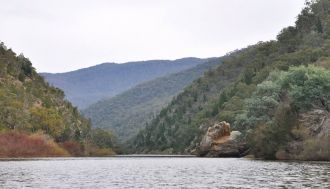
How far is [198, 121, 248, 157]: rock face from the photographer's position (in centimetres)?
14875

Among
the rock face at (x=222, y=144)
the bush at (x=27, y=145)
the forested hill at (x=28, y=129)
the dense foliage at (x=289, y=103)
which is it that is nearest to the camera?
the dense foliage at (x=289, y=103)

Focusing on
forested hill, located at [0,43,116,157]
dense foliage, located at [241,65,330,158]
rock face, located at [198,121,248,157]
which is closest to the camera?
dense foliage, located at [241,65,330,158]

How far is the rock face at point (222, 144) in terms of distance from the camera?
488 ft

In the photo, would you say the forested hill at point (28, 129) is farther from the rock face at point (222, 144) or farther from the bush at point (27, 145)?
the rock face at point (222, 144)

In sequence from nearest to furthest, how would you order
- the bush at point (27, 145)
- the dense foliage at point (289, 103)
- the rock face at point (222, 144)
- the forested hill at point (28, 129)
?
1. the dense foliage at point (289, 103)
2. the rock face at point (222, 144)
3. the bush at point (27, 145)
4. the forested hill at point (28, 129)

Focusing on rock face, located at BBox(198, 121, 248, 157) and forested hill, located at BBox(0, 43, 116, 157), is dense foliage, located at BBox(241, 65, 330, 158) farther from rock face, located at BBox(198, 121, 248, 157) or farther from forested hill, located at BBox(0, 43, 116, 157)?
forested hill, located at BBox(0, 43, 116, 157)

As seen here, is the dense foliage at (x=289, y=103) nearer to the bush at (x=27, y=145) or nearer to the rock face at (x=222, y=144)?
the rock face at (x=222, y=144)

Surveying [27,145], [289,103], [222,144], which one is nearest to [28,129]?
[27,145]

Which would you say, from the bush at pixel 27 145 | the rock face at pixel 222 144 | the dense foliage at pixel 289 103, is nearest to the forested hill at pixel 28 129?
the bush at pixel 27 145

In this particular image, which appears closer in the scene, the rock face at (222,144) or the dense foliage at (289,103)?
the dense foliage at (289,103)

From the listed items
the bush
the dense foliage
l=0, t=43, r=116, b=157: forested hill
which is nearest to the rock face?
the dense foliage

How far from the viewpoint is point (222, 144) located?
498ft

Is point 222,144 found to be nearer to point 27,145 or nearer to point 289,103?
point 289,103

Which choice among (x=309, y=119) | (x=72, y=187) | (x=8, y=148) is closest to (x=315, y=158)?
(x=309, y=119)
